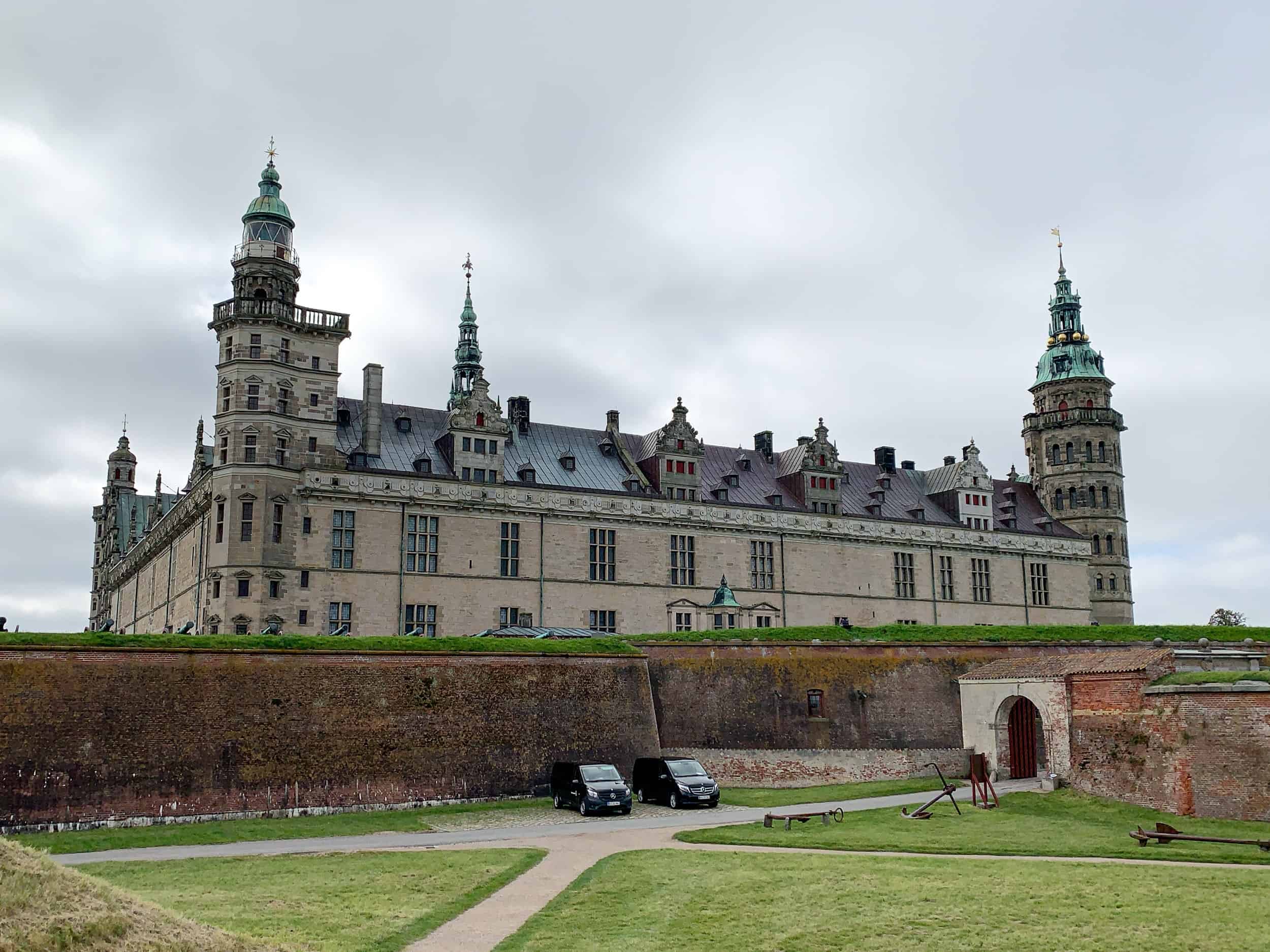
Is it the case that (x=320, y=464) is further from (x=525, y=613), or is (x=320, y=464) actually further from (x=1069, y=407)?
(x=1069, y=407)

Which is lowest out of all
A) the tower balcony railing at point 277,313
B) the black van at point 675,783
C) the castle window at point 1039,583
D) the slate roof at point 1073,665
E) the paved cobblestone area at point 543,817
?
the paved cobblestone area at point 543,817

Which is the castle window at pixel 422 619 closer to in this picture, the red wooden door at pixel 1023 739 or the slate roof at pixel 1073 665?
the slate roof at pixel 1073 665

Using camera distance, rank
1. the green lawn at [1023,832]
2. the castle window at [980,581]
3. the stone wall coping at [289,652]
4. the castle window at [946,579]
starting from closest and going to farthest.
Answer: the green lawn at [1023,832] → the stone wall coping at [289,652] → the castle window at [946,579] → the castle window at [980,581]

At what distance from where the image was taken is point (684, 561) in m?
60.7

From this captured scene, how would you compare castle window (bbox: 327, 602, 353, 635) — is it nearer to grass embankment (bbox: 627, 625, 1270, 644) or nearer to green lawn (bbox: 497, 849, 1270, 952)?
grass embankment (bbox: 627, 625, 1270, 644)

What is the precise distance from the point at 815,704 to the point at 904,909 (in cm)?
2331

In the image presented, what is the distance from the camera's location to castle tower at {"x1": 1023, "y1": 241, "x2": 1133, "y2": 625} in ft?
253

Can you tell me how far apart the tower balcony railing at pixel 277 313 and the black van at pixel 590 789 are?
2658 cm

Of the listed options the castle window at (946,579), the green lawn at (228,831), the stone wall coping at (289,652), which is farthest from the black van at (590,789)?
the castle window at (946,579)

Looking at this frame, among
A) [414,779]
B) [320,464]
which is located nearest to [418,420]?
[320,464]

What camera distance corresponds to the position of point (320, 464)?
51.8 m

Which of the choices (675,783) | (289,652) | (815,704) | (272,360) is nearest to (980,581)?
(815,704)

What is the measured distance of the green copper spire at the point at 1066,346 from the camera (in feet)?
259

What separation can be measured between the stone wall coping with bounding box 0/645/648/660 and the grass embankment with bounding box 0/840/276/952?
57.7 feet
